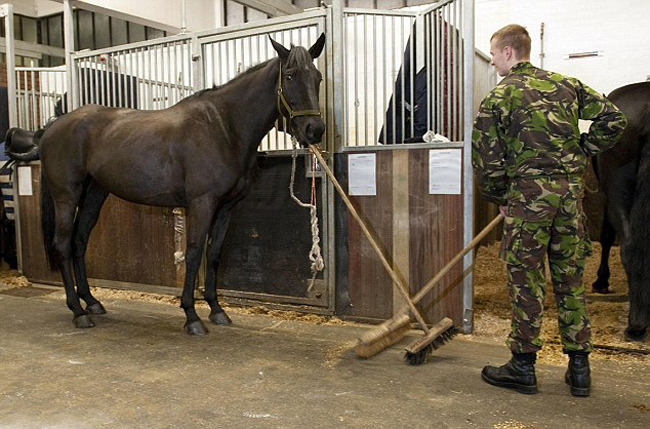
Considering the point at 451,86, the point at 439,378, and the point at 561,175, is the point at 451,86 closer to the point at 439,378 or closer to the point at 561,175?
the point at 561,175

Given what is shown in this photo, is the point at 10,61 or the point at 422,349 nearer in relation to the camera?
the point at 422,349

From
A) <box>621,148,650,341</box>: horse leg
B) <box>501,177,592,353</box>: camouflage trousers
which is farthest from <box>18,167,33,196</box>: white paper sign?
<box>621,148,650,341</box>: horse leg

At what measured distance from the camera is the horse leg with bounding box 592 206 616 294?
3.40 metres

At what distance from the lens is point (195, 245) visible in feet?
9.27

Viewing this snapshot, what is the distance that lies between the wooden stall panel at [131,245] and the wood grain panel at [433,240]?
5.41ft

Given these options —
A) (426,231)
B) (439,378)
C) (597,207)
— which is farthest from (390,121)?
(597,207)

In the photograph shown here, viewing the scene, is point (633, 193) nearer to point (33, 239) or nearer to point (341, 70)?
point (341, 70)

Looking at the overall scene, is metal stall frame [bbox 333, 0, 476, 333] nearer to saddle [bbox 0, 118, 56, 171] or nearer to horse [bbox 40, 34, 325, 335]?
horse [bbox 40, 34, 325, 335]

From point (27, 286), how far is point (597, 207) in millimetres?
4901

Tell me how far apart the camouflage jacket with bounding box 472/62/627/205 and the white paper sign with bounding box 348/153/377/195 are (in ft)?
3.29

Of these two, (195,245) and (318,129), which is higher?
(318,129)

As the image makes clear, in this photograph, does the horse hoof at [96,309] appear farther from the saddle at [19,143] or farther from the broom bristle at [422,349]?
the broom bristle at [422,349]

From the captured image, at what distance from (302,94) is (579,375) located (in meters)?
1.76

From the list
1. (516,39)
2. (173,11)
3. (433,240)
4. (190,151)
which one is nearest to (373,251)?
(433,240)
